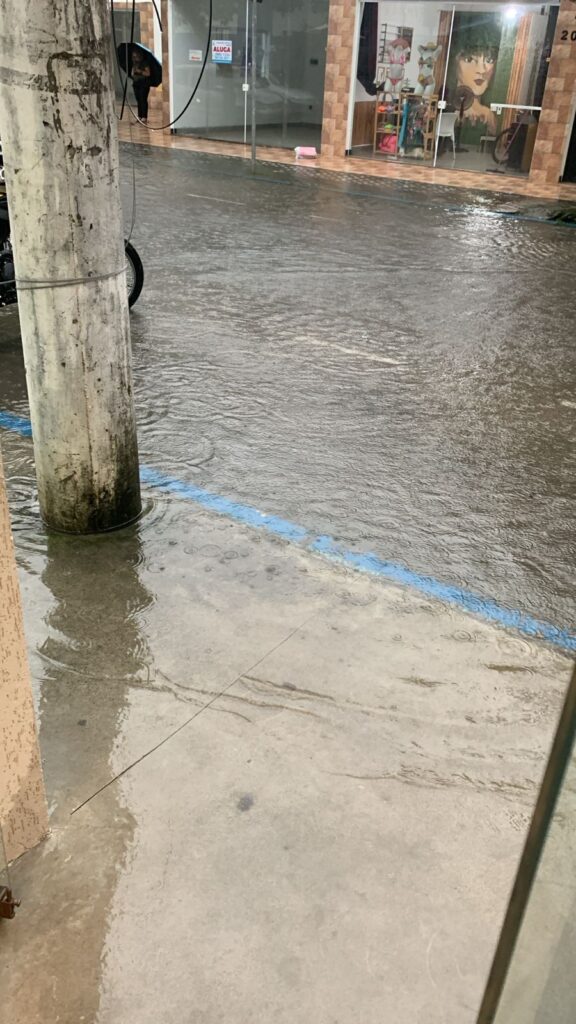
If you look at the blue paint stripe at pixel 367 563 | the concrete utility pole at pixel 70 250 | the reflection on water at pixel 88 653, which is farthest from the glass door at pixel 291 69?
the reflection on water at pixel 88 653

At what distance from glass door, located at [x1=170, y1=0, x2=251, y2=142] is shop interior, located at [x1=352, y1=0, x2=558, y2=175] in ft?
11.7

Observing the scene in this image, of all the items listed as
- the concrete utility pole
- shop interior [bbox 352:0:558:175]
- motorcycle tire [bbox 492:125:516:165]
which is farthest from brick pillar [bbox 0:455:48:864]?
motorcycle tire [bbox 492:125:516:165]

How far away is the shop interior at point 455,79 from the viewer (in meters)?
15.3

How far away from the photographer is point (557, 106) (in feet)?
49.4

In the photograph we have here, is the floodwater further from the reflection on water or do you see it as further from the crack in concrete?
the crack in concrete

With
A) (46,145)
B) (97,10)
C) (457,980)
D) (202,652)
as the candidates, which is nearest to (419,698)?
(202,652)

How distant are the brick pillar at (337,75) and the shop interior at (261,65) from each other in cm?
124

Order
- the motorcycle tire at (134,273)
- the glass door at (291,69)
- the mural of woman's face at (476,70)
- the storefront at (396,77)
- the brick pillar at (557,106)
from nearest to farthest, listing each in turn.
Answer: the motorcycle tire at (134,273)
the brick pillar at (557,106)
the storefront at (396,77)
the mural of woman's face at (476,70)
the glass door at (291,69)

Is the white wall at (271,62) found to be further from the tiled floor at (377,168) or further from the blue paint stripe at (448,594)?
the blue paint stripe at (448,594)

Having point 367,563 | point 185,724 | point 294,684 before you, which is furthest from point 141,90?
point 185,724

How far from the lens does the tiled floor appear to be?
591 inches

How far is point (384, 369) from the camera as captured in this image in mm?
6219

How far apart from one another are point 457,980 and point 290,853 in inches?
20.6

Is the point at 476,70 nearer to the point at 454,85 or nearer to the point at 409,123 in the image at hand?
the point at 454,85
